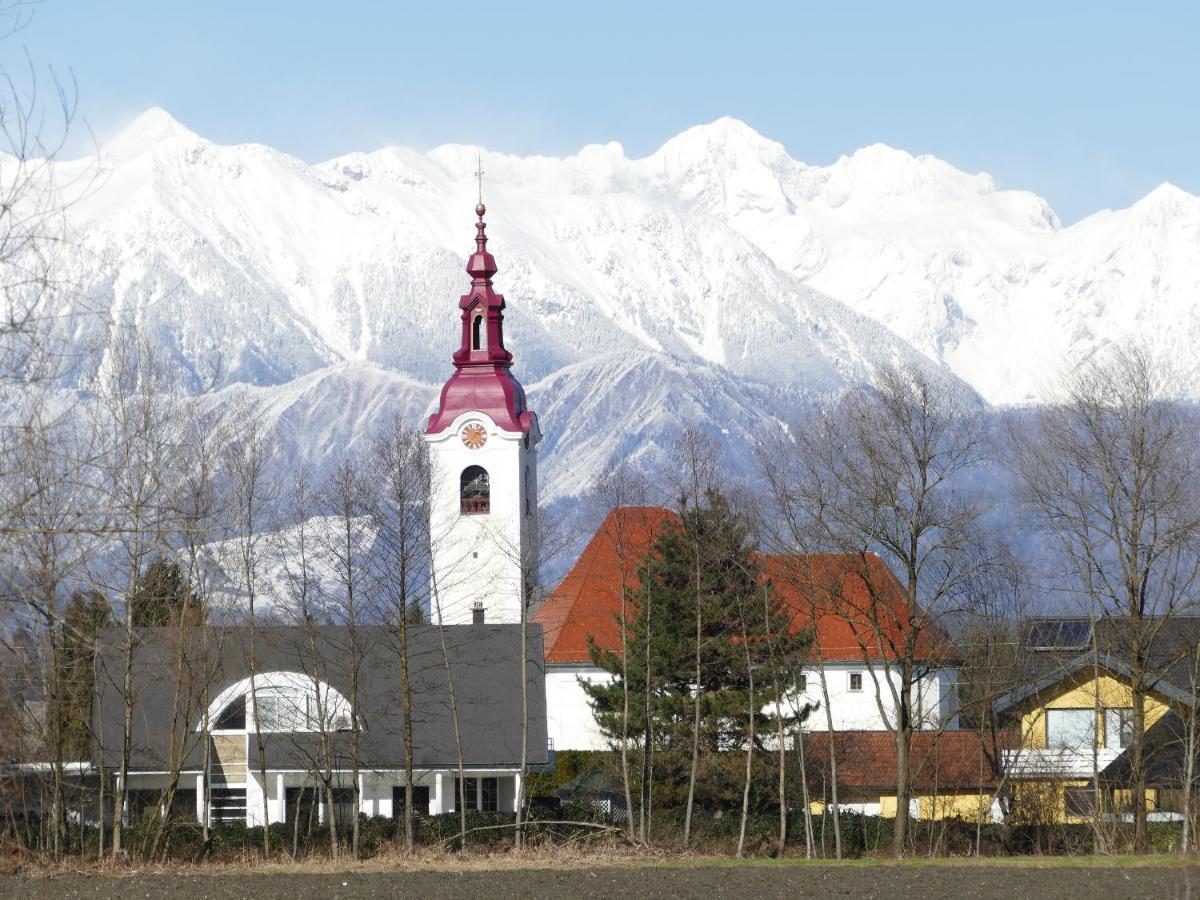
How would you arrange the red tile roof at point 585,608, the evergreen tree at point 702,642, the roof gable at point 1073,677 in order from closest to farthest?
the roof gable at point 1073,677 → the evergreen tree at point 702,642 → the red tile roof at point 585,608

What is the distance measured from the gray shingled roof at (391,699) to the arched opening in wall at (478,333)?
2086 cm

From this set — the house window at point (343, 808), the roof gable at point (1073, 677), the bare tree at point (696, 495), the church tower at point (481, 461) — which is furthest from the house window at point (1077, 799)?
the church tower at point (481, 461)

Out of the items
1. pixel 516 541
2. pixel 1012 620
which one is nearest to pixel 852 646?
pixel 516 541

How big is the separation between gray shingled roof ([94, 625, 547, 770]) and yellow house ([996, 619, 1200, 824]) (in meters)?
12.9

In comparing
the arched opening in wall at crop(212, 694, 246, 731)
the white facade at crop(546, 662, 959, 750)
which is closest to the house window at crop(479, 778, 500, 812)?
the arched opening in wall at crop(212, 694, 246, 731)

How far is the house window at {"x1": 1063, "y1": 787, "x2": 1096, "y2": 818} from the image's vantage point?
135 feet

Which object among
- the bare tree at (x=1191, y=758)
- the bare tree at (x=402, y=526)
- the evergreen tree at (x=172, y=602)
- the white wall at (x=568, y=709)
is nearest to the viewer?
the bare tree at (x=1191, y=758)

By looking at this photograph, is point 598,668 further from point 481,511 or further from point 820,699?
point 820,699

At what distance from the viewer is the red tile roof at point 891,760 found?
4712cm

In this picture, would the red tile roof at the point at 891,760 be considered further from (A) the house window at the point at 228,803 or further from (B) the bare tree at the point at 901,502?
(A) the house window at the point at 228,803

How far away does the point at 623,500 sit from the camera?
45188 millimetres

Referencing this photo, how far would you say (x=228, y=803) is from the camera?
50.3 metres

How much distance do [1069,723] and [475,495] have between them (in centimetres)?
2852

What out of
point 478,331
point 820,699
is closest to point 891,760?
point 820,699
